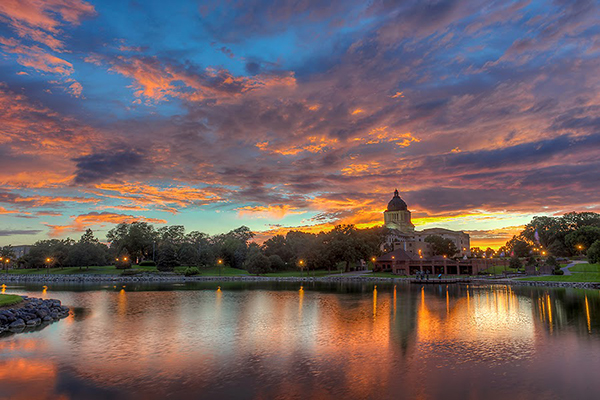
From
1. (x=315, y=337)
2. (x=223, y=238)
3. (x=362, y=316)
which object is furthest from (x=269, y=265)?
(x=315, y=337)

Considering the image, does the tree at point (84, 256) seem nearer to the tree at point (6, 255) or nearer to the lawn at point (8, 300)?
the tree at point (6, 255)

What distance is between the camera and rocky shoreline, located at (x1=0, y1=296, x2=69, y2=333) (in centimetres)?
3133

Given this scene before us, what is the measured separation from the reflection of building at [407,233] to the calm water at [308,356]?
130 meters

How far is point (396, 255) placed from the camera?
117875mm

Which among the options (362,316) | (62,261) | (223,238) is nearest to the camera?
(362,316)

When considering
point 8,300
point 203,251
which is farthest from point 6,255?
point 8,300

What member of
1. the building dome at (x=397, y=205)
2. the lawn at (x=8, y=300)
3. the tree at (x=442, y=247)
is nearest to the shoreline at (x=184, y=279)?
the tree at (x=442, y=247)

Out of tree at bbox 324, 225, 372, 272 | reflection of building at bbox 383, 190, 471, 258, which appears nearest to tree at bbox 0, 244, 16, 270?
tree at bbox 324, 225, 372, 272

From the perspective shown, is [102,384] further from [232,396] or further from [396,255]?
[396,255]

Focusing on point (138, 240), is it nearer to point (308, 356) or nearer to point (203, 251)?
point (203, 251)

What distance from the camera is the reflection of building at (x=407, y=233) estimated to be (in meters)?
168

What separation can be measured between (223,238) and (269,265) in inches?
2429

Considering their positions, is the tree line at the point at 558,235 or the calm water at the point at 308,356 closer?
the calm water at the point at 308,356

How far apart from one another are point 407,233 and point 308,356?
16251 cm
